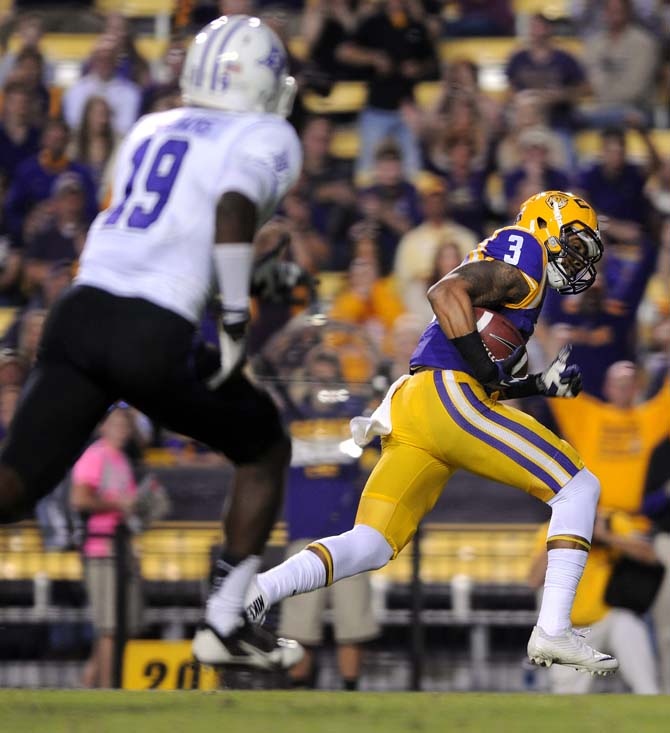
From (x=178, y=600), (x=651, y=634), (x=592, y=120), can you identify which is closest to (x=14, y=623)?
(x=178, y=600)

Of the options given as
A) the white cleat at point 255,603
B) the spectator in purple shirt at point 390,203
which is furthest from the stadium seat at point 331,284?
the white cleat at point 255,603

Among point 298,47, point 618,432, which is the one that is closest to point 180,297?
point 618,432

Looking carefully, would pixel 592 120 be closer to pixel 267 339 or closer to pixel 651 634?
pixel 267 339

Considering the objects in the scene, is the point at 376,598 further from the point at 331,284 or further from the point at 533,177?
the point at 533,177

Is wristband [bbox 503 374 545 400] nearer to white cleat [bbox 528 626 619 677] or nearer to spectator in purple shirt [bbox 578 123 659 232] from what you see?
white cleat [bbox 528 626 619 677]

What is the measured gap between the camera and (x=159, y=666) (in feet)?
25.1

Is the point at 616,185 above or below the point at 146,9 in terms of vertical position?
below

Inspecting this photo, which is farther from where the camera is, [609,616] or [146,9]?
[146,9]

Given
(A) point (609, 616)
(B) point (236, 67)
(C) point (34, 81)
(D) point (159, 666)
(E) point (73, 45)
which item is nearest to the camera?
(B) point (236, 67)

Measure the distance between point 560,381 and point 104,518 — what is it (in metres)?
3.50

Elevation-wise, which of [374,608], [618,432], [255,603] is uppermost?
[255,603]

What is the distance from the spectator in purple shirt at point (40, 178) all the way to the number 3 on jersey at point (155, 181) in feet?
17.5

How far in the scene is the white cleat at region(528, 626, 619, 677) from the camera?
4992 mm

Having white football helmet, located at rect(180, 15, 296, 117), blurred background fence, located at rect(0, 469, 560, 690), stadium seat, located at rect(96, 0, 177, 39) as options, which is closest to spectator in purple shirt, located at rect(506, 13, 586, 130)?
stadium seat, located at rect(96, 0, 177, 39)
